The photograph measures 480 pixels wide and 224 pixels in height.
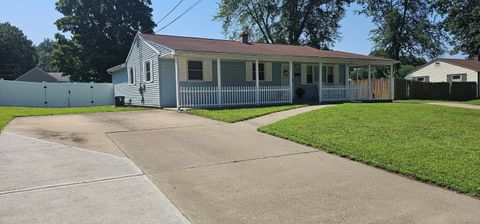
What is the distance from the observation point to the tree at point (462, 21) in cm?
3291

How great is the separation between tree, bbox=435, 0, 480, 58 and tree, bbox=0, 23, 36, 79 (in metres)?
70.2

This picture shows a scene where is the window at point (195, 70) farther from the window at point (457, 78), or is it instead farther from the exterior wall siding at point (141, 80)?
the window at point (457, 78)

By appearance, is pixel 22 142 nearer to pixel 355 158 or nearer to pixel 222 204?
pixel 222 204

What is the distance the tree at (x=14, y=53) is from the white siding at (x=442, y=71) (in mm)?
68714

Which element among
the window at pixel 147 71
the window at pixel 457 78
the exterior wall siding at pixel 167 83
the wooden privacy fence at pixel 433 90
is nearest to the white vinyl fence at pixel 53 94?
the window at pixel 147 71

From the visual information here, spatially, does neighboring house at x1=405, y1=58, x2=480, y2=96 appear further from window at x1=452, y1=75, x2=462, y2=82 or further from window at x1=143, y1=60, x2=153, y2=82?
window at x1=143, y1=60, x2=153, y2=82

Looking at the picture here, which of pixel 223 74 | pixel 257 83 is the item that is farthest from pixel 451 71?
pixel 223 74

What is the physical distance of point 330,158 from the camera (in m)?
6.89

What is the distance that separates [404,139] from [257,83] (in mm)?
10293

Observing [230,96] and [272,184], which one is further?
[230,96]

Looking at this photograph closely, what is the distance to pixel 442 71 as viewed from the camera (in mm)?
33781

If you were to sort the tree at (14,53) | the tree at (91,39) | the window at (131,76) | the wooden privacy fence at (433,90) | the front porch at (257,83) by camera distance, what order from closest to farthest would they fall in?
1. the front porch at (257,83)
2. the window at (131,76)
3. the wooden privacy fence at (433,90)
4. the tree at (91,39)
5. the tree at (14,53)

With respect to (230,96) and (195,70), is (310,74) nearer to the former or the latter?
(230,96)

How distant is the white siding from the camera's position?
31.9 m
